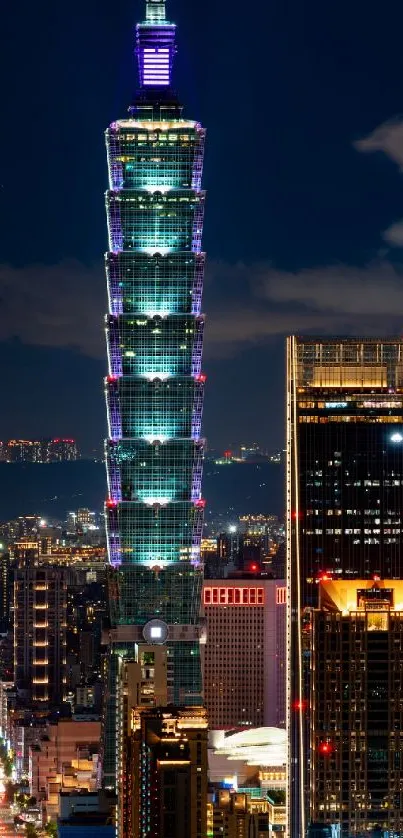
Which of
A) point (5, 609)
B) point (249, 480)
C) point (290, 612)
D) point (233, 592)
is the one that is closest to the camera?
point (290, 612)

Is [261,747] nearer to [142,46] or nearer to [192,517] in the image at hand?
[192,517]

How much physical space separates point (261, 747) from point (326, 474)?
264 inches

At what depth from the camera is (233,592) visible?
47656 mm

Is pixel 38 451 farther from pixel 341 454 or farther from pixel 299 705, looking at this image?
pixel 299 705

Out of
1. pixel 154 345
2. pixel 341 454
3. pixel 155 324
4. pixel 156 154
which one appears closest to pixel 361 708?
pixel 341 454

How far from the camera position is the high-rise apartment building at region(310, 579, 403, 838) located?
90.3 ft

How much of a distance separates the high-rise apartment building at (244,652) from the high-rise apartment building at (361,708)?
16924mm

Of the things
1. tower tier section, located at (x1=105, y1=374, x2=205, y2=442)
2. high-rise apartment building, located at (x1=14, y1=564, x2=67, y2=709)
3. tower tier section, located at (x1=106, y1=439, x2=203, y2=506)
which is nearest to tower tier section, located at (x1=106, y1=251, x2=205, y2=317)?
tower tier section, located at (x1=105, y1=374, x2=205, y2=442)

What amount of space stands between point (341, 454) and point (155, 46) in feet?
29.7

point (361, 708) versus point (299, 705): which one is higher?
point (299, 705)

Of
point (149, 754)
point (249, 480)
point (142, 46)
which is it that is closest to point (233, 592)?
point (249, 480)

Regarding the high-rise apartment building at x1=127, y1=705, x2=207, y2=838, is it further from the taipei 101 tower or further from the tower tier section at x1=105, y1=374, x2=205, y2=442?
the tower tier section at x1=105, y1=374, x2=205, y2=442

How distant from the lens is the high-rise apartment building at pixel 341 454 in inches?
1329

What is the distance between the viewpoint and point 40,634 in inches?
2037
